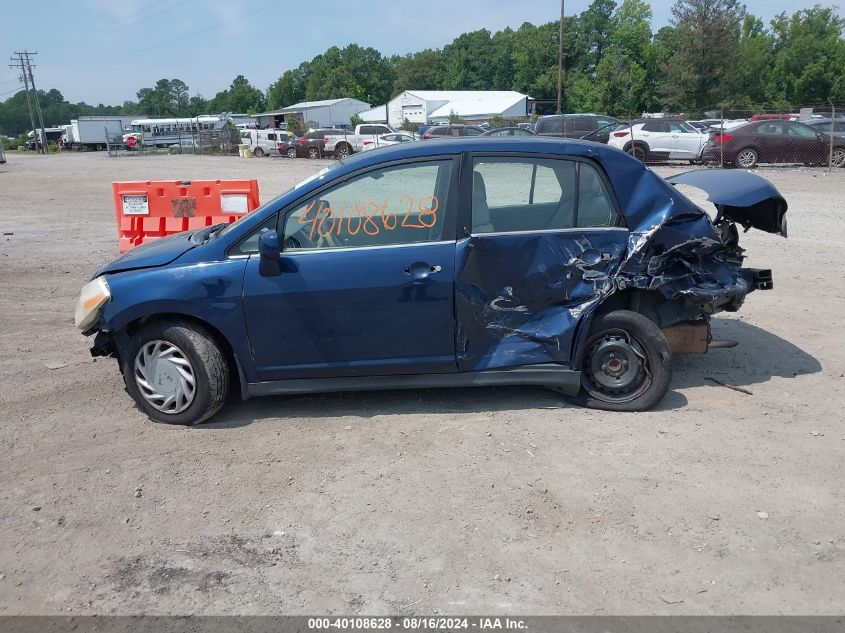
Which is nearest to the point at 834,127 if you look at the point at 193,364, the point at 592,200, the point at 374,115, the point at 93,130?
the point at 592,200

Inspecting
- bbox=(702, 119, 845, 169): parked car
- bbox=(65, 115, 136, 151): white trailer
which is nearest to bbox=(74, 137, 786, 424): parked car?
bbox=(702, 119, 845, 169): parked car

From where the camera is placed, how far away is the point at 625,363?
492 centimetres

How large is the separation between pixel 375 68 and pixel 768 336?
128 metres

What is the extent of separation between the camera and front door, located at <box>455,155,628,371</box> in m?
4.73

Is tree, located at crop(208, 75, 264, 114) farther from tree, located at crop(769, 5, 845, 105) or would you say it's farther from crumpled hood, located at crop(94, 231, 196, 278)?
crumpled hood, located at crop(94, 231, 196, 278)

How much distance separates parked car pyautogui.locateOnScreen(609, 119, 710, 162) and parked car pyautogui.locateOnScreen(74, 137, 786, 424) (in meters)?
20.4

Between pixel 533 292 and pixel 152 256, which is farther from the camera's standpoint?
pixel 152 256

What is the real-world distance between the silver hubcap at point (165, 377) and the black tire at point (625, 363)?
260 cm

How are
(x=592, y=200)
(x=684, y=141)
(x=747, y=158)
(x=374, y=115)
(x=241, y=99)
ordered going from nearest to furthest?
(x=592, y=200) < (x=747, y=158) < (x=684, y=141) < (x=374, y=115) < (x=241, y=99)

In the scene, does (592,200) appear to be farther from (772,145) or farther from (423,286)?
(772,145)

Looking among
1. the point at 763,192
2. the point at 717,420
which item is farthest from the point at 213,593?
the point at 763,192

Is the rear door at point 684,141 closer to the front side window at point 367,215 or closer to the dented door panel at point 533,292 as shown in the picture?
the dented door panel at point 533,292

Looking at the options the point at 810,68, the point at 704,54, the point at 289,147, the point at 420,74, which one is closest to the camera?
the point at 289,147

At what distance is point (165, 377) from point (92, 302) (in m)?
0.68
